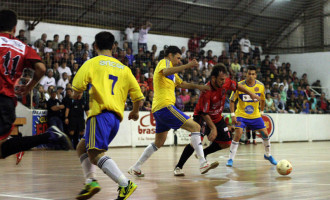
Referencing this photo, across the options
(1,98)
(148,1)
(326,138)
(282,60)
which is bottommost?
(326,138)

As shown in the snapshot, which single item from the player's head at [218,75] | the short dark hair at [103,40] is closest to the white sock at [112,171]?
the short dark hair at [103,40]

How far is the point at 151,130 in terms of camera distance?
70.3 feet

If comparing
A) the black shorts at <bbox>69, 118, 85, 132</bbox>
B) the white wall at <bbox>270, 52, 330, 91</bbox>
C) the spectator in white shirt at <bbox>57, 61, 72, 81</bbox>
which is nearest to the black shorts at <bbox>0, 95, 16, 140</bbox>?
the black shorts at <bbox>69, 118, 85, 132</bbox>

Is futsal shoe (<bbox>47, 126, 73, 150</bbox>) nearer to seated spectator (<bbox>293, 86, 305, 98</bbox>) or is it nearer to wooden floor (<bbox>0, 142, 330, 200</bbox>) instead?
wooden floor (<bbox>0, 142, 330, 200</bbox>)

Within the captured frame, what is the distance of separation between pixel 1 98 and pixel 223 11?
27776 millimetres

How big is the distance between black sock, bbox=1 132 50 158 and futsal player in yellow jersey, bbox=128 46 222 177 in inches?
136

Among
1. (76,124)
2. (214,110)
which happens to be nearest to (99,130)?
(214,110)

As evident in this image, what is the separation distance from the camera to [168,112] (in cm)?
882

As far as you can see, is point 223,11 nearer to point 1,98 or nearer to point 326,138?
point 326,138

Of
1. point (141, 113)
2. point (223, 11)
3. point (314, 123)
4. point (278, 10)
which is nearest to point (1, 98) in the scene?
point (141, 113)

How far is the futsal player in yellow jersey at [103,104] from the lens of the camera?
5.52 metres

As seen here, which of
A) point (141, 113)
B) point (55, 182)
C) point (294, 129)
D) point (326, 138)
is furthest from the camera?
point (326, 138)

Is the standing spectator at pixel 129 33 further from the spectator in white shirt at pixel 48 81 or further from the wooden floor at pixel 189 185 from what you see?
the wooden floor at pixel 189 185

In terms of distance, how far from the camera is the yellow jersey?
5.70m
